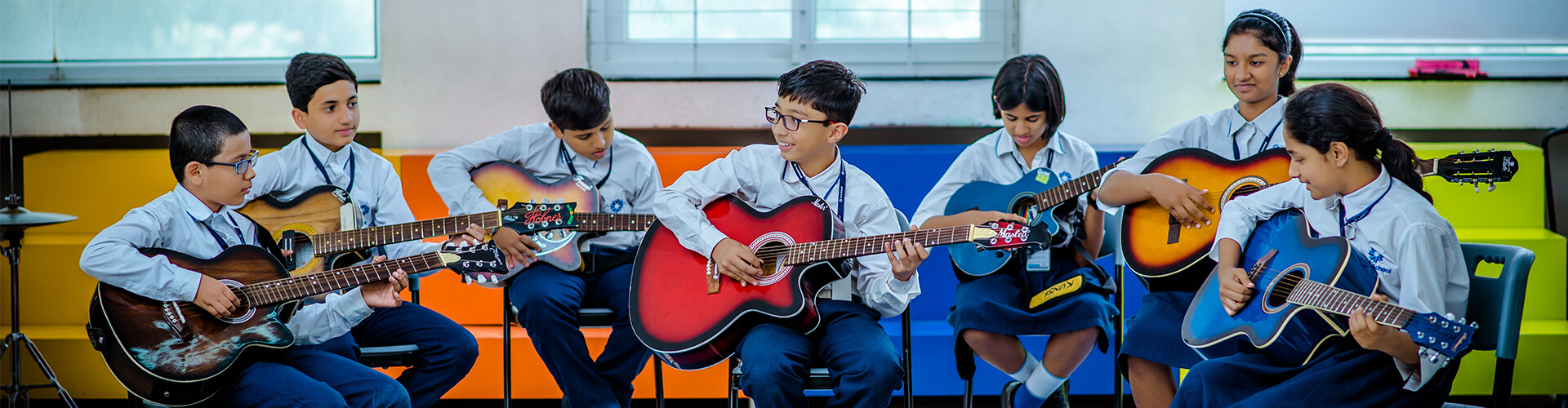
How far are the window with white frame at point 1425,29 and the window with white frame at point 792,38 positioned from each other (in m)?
1.18

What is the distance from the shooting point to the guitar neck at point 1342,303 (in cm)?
209

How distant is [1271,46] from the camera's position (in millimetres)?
2957

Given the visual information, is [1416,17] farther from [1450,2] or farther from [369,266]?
[369,266]

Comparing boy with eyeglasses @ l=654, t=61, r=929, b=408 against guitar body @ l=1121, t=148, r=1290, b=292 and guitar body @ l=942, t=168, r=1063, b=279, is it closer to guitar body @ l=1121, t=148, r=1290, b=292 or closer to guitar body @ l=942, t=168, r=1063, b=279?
guitar body @ l=942, t=168, r=1063, b=279

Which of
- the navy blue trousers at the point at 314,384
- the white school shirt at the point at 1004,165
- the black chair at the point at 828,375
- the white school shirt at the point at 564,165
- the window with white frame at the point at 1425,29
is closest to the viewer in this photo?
the navy blue trousers at the point at 314,384

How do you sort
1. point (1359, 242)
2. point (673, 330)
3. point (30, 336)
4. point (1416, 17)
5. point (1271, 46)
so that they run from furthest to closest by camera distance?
point (1416, 17) → point (30, 336) → point (1271, 46) → point (673, 330) → point (1359, 242)

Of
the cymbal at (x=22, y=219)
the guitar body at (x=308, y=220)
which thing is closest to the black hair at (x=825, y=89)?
the guitar body at (x=308, y=220)

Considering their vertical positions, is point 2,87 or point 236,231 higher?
point 2,87

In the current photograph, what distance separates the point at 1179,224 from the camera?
9.51ft

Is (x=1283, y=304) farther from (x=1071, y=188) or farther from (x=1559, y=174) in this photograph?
(x=1559, y=174)

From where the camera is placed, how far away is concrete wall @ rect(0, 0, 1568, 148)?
169 inches

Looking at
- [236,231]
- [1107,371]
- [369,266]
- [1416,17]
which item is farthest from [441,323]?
[1416,17]

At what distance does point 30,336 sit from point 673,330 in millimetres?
2740

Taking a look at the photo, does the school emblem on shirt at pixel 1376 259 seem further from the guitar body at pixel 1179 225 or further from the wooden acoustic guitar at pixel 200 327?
the wooden acoustic guitar at pixel 200 327
